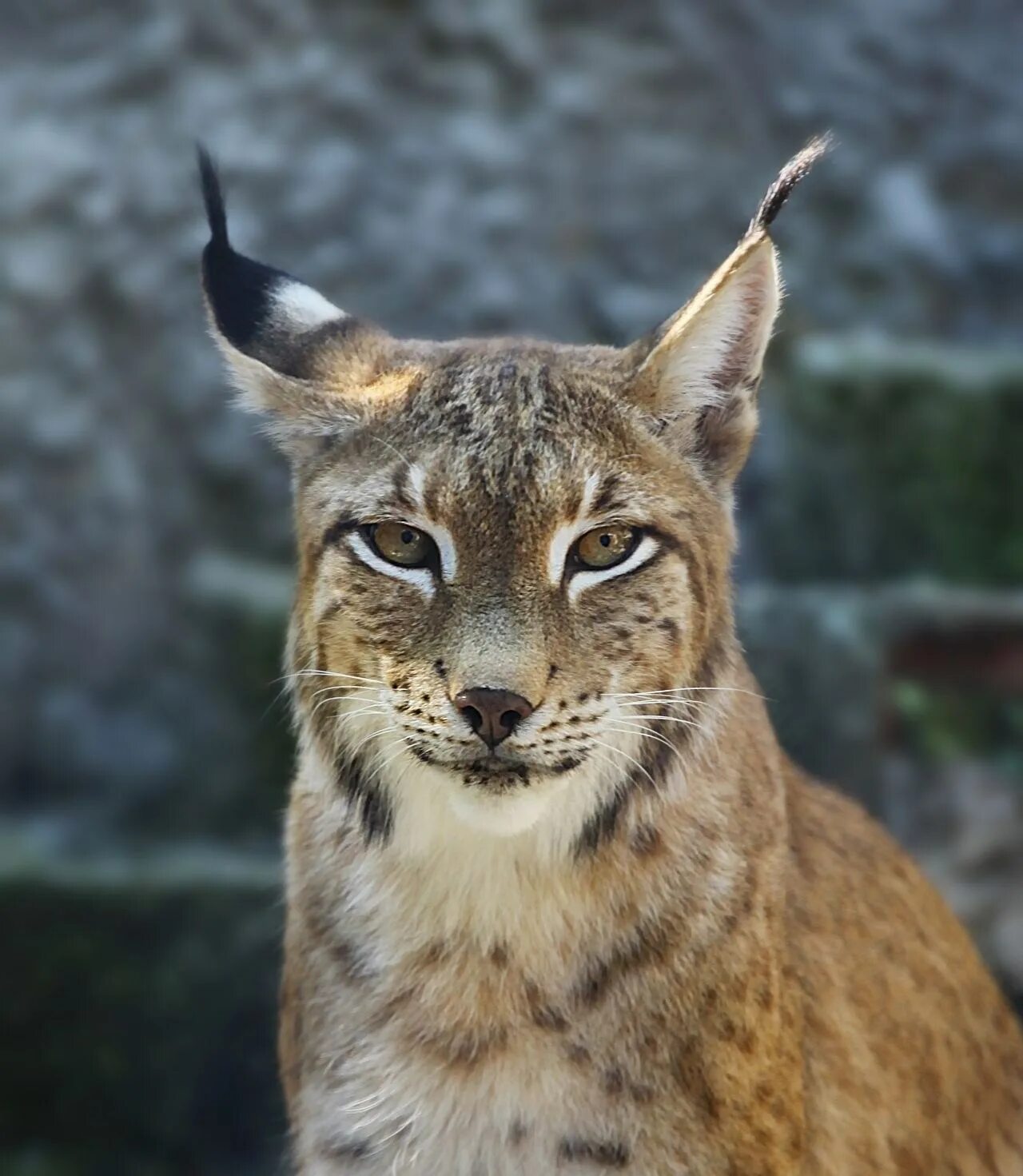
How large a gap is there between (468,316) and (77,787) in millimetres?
2485

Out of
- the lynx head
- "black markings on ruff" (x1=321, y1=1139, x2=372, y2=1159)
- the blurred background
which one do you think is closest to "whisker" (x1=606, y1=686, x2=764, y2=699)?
the lynx head

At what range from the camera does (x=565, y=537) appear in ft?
9.70

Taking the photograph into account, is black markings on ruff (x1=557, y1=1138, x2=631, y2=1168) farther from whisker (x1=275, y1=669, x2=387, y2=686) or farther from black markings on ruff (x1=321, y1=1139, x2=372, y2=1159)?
whisker (x1=275, y1=669, x2=387, y2=686)

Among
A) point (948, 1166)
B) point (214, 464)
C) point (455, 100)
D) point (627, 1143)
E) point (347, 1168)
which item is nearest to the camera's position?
point (627, 1143)

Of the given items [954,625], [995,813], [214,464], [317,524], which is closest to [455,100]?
[214,464]

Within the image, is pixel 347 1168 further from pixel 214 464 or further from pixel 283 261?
pixel 283 261

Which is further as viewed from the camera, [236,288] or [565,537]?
[236,288]

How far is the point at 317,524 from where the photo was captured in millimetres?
3199

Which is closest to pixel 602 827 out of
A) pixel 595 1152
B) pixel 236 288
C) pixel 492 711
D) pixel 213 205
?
pixel 492 711

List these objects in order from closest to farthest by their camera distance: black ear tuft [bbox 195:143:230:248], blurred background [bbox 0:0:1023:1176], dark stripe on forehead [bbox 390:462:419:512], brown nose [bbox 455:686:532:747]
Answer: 1. brown nose [bbox 455:686:532:747]
2. dark stripe on forehead [bbox 390:462:419:512]
3. black ear tuft [bbox 195:143:230:248]
4. blurred background [bbox 0:0:1023:1176]

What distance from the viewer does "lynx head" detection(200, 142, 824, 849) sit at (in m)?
2.90

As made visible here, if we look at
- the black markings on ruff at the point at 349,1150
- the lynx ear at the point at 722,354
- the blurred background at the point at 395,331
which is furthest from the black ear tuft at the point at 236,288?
the blurred background at the point at 395,331

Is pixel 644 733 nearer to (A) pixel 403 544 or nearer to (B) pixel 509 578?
(B) pixel 509 578

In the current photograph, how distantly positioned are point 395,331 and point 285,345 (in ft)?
13.4
